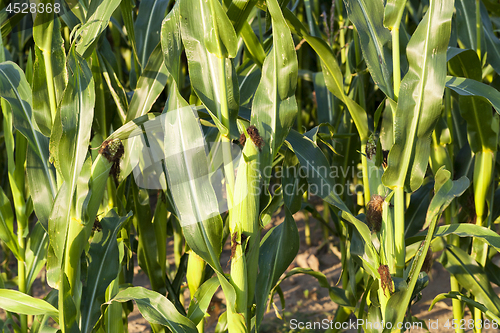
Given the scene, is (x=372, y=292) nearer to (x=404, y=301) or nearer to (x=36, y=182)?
(x=404, y=301)

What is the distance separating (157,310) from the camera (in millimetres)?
892

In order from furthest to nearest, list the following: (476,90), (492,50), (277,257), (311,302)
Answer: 1. (311,302)
2. (492,50)
3. (277,257)
4. (476,90)

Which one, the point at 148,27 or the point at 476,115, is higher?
the point at 148,27

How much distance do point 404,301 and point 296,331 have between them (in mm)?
957

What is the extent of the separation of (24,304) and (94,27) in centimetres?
67

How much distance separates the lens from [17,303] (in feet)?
2.94

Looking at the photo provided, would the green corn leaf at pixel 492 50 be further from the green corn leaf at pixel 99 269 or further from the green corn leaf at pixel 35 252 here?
the green corn leaf at pixel 35 252

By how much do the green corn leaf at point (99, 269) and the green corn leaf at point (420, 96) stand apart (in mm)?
696

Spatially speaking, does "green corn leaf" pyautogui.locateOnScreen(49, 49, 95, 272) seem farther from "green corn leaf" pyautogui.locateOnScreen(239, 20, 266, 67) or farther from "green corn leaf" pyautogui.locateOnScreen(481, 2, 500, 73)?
"green corn leaf" pyautogui.locateOnScreen(481, 2, 500, 73)

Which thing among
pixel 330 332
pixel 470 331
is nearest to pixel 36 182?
pixel 330 332

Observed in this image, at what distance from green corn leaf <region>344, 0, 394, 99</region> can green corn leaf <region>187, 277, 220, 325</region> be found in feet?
2.19

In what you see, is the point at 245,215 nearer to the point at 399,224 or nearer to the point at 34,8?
the point at 399,224

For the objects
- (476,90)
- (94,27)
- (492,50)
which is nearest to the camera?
(94,27)

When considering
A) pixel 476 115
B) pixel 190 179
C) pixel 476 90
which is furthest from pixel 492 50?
pixel 190 179
